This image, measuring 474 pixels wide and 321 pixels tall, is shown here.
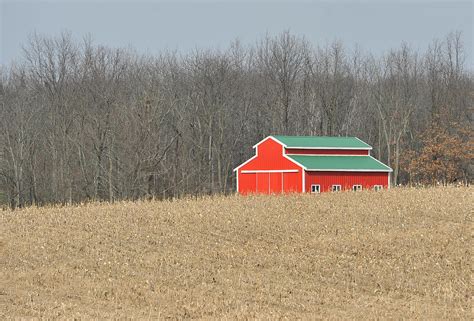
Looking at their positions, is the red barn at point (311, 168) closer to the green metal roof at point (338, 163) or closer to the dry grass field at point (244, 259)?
the green metal roof at point (338, 163)

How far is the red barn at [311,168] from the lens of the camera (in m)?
42.9

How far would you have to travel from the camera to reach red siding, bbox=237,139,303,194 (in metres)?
43.2

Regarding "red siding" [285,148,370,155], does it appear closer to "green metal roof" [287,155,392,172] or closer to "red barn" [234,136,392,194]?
"red barn" [234,136,392,194]

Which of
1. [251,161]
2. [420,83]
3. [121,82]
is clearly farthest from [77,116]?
[420,83]

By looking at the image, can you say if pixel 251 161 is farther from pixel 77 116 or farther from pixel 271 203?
pixel 77 116

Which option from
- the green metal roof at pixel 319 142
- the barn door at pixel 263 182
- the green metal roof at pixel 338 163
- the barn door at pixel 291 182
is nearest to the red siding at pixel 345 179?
the green metal roof at pixel 338 163

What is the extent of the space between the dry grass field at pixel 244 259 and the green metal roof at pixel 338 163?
11.5 meters

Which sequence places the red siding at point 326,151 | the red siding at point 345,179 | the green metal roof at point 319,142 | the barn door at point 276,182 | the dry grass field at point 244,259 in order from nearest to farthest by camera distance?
the dry grass field at point 244,259 < the red siding at point 345,179 < the barn door at point 276,182 < the red siding at point 326,151 < the green metal roof at point 319,142

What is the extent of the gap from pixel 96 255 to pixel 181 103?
1803 inches

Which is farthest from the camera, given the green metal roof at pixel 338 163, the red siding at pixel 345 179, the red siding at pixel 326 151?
the red siding at pixel 326 151

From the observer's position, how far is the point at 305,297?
17.3 meters

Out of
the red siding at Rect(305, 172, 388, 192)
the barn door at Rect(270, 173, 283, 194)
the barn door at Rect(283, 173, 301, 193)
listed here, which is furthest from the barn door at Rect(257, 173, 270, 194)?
the red siding at Rect(305, 172, 388, 192)

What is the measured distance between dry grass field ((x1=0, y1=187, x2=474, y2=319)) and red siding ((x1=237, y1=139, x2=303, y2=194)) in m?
11.5

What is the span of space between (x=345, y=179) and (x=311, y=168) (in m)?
2.39
